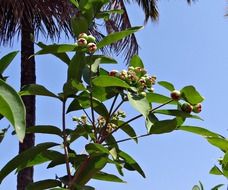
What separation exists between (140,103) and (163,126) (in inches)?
5.3

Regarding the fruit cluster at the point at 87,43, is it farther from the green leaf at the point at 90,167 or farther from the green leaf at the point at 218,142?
the green leaf at the point at 218,142

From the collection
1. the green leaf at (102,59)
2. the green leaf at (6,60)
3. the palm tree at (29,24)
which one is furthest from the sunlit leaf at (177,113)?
the palm tree at (29,24)

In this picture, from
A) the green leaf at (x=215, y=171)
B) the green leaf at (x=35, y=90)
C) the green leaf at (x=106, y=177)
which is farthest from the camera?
the green leaf at (x=215, y=171)

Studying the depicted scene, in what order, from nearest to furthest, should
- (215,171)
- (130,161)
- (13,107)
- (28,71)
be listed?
(13,107)
(130,161)
(215,171)
(28,71)

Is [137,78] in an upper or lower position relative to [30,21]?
lower

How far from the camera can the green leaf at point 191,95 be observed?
5.52 ft

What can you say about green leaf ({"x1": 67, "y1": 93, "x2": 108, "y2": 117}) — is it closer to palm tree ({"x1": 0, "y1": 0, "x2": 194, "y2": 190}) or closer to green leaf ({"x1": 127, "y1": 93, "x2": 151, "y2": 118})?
green leaf ({"x1": 127, "y1": 93, "x2": 151, "y2": 118})

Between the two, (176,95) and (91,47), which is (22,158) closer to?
(91,47)

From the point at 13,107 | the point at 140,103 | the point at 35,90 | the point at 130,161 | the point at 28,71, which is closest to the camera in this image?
the point at 13,107

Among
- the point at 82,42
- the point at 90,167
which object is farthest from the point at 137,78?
the point at 90,167

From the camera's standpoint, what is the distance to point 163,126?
5.60 ft

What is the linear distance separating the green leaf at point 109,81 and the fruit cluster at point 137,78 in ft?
0.16

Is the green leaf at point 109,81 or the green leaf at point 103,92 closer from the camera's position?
the green leaf at point 109,81

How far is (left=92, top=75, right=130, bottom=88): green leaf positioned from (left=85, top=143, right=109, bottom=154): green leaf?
178mm
